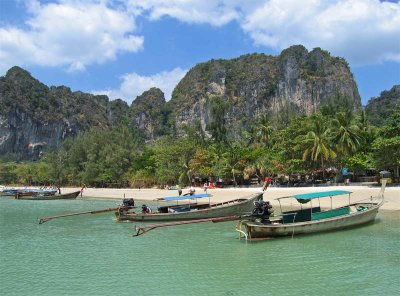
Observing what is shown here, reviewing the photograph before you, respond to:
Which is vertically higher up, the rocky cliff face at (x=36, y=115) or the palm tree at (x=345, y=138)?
the rocky cliff face at (x=36, y=115)

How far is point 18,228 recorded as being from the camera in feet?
85.2

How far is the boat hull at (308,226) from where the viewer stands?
717 inches

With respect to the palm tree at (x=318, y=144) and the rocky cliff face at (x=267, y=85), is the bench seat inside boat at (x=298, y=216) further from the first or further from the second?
the rocky cliff face at (x=267, y=85)

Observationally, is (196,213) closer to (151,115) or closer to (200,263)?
(200,263)

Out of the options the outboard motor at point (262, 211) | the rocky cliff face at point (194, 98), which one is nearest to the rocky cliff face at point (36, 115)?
the rocky cliff face at point (194, 98)

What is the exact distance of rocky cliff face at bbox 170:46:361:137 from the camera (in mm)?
129000

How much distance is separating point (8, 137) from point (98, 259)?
457 ft

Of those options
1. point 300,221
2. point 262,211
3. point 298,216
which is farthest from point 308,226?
point 262,211

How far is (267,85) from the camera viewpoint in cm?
13725

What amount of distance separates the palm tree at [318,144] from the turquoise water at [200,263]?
71.4 feet

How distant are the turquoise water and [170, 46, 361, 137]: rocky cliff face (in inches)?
3966

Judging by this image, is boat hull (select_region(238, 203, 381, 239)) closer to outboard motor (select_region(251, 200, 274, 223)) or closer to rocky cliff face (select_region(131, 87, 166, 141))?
outboard motor (select_region(251, 200, 274, 223))

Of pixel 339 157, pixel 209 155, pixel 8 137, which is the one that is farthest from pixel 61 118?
pixel 339 157

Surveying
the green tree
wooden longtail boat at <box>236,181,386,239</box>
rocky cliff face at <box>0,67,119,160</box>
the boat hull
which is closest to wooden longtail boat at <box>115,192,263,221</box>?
wooden longtail boat at <box>236,181,386,239</box>
